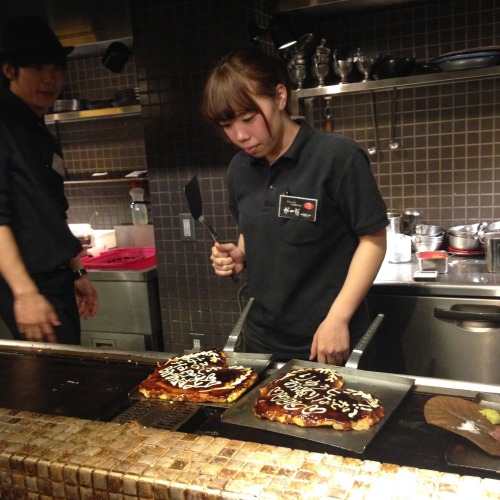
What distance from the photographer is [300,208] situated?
5.12 ft

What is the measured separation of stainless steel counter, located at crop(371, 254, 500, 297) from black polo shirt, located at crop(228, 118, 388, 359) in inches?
30.0

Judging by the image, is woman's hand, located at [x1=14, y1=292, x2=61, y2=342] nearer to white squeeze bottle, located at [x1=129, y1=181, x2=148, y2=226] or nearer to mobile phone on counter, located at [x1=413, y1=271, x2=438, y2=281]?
mobile phone on counter, located at [x1=413, y1=271, x2=438, y2=281]

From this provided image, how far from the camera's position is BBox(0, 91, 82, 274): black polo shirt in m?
1.95

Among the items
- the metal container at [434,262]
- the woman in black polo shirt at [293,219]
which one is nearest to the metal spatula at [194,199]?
the woman in black polo shirt at [293,219]

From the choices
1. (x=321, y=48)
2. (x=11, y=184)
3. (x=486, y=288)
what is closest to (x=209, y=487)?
(x=11, y=184)

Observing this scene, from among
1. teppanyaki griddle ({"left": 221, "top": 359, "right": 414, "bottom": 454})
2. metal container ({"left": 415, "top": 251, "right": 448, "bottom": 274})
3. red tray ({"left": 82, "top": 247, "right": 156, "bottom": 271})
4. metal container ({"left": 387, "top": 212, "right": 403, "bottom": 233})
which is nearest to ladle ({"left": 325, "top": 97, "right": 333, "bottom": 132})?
metal container ({"left": 387, "top": 212, "right": 403, "bottom": 233})

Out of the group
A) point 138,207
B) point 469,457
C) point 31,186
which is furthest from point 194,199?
point 138,207

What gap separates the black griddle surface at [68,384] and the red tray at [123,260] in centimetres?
189

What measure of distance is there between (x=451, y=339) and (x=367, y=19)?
1.74 meters

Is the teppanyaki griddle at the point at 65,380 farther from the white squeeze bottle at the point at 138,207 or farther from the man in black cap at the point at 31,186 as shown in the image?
the white squeeze bottle at the point at 138,207

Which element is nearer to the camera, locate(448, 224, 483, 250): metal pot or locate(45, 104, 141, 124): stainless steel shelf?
locate(448, 224, 483, 250): metal pot

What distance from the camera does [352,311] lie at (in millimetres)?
1522

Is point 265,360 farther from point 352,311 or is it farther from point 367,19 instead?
point 367,19

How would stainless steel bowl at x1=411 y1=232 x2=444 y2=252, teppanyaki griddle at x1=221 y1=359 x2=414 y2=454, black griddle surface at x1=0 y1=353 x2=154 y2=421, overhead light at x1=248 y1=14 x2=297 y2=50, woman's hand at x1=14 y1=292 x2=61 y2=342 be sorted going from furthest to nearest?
stainless steel bowl at x1=411 y1=232 x2=444 y2=252 → overhead light at x1=248 y1=14 x2=297 y2=50 → woman's hand at x1=14 y1=292 x2=61 y2=342 → black griddle surface at x1=0 y1=353 x2=154 y2=421 → teppanyaki griddle at x1=221 y1=359 x2=414 y2=454
